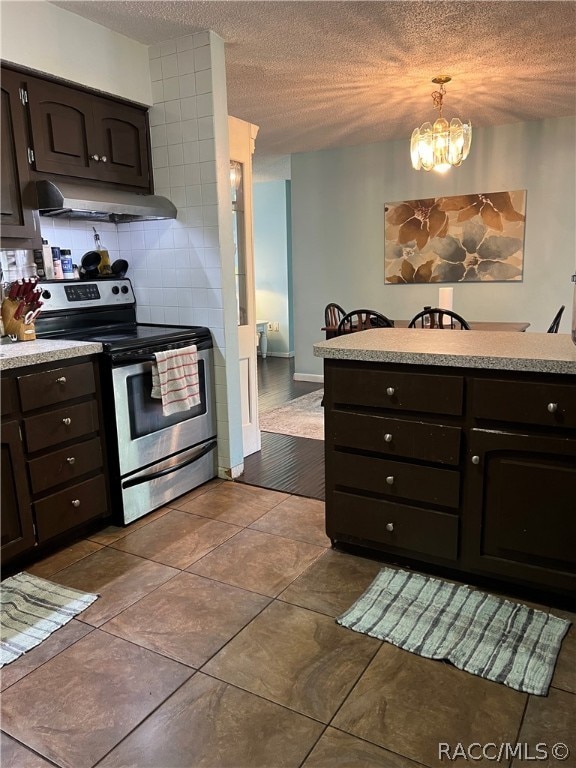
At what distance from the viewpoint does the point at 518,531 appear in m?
1.99

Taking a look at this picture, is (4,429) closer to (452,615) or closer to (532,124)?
(452,615)

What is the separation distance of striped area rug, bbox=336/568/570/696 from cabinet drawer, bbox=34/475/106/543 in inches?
51.6

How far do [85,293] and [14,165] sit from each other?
2.52ft

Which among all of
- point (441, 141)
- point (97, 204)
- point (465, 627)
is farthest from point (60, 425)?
point (441, 141)

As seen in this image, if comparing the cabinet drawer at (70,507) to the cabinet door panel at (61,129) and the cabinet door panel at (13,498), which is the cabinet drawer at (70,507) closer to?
the cabinet door panel at (13,498)

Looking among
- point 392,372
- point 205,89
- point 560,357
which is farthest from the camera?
point 205,89

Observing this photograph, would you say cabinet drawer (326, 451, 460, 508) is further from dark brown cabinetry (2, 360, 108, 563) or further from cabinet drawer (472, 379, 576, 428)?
dark brown cabinetry (2, 360, 108, 563)

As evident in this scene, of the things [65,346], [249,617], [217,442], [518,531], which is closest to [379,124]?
[217,442]

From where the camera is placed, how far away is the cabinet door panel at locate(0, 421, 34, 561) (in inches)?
87.7

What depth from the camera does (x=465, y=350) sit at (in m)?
2.06

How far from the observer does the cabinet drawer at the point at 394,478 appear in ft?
6.93

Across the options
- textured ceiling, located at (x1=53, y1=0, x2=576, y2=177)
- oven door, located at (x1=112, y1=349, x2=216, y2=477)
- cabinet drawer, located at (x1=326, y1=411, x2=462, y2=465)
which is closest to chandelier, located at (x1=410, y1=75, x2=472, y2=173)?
textured ceiling, located at (x1=53, y1=0, x2=576, y2=177)

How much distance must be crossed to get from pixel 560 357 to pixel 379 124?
3588 mm

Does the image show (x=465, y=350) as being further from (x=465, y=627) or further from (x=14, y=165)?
(x=14, y=165)
